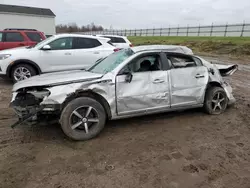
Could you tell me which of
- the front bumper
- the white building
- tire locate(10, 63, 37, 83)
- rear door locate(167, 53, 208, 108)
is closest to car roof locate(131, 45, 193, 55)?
rear door locate(167, 53, 208, 108)

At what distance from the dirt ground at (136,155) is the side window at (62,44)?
3365 mm

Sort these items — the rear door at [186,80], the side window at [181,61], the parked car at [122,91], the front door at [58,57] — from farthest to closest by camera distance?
the front door at [58,57]
the side window at [181,61]
the rear door at [186,80]
the parked car at [122,91]

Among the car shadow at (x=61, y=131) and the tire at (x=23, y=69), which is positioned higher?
the tire at (x=23, y=69)

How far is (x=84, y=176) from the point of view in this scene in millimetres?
2781

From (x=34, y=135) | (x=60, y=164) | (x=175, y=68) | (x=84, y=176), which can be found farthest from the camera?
(x=175, y=68)

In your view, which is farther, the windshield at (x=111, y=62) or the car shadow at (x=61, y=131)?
the windshield at (x=111, y=62)

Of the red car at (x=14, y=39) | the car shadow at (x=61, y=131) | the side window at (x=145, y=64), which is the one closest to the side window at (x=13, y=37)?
the red car at (x=14, y=39)

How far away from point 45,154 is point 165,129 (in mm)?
2166

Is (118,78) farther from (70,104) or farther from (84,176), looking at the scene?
(84,176)

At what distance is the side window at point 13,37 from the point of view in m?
9.59

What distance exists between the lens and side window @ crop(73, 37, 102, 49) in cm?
780

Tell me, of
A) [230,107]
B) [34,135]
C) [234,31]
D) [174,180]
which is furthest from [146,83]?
[234,31]

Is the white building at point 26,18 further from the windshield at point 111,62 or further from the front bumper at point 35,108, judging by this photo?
the front bumper at point 35,108

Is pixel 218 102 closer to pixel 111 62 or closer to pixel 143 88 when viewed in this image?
pixel 143 88
